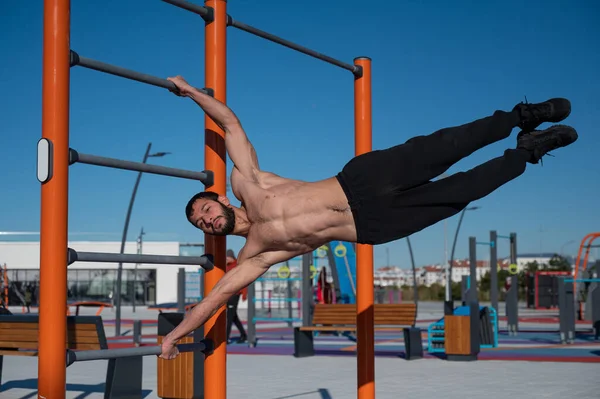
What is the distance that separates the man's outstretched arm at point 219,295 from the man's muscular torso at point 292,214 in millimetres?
59

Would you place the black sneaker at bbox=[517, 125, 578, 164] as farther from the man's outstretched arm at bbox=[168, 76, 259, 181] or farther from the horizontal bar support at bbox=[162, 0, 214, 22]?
the horizontal bar support at bbox=[162, 0, 214, 22]

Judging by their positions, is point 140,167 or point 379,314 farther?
point 379,314

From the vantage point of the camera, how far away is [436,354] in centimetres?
1401

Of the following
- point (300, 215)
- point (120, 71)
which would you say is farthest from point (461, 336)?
point (120, 71)

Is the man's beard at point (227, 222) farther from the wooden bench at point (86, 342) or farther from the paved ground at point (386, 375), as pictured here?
the paved ground at point (386, 375)

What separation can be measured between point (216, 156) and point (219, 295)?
2.83 ft

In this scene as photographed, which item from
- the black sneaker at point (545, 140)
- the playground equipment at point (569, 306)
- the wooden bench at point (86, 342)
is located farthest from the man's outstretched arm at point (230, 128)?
the playground equipment at point (569, 306)

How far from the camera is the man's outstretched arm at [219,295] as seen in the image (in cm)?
443

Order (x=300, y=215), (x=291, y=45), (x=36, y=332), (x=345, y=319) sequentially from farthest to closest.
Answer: (x=345, y=319)
(x=36, y=332)
(x=291, y=45)
(x=300, y=215)

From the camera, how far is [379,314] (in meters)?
13.7

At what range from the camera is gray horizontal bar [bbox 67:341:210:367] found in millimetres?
3848

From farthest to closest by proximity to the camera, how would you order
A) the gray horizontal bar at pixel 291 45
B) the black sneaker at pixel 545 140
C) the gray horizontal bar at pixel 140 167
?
the gray horizontal bar at pixel 291 45 < the black sneaker at pixel 545 140 < the gray horizontal bar at pixel 140 167

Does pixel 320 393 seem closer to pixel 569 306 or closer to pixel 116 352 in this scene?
pixel 116 352

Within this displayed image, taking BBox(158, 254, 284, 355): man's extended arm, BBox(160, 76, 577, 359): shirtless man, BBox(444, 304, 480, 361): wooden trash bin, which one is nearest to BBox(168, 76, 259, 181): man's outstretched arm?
BBox(160, 76, 577, 359): shirtless man
